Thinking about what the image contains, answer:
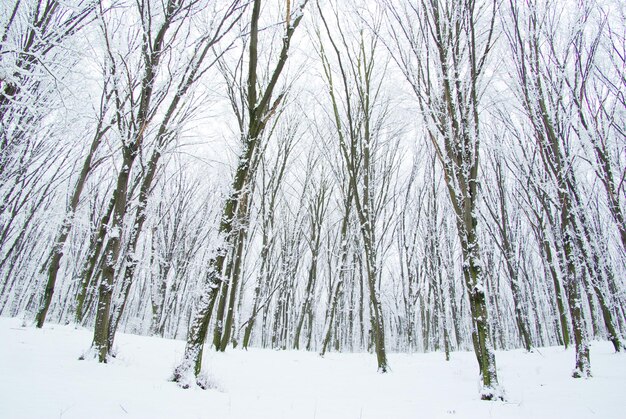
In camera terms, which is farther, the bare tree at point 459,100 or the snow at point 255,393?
the bare tree at point 459,100

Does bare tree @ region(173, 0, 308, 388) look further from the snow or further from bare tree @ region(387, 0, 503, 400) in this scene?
bare tree @ region(387, 0, 503, 400)

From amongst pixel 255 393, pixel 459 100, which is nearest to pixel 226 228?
pixel 255 393

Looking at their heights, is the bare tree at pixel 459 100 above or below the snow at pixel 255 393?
above

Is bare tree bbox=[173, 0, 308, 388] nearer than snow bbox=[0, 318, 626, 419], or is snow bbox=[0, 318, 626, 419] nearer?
snow bbox=[0, 318, 626, 419]

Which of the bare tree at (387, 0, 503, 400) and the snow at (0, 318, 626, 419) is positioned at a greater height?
the bare tree at (387, 0, 503, 400)

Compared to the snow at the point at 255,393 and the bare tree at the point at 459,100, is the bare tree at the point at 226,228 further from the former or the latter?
the bare tree at the point at 459,100

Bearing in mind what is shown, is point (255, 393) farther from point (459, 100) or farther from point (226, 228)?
point (459, 100)

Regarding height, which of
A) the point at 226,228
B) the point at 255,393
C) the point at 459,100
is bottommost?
the point at 255,393

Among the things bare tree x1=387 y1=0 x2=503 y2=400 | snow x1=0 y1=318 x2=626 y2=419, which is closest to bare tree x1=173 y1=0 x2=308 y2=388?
snow x1=0 y1=318 x2=626 y2=419

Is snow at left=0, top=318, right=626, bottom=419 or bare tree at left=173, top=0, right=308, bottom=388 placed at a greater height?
bare tree at left=173, top=0, right=308, bottom=388

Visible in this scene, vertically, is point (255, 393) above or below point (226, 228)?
below

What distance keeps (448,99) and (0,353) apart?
5.64m

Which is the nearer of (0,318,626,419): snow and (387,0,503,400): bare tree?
(0,318,626,419): snow

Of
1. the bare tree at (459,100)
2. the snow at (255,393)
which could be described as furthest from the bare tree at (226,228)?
the bare tree at (459,100)
